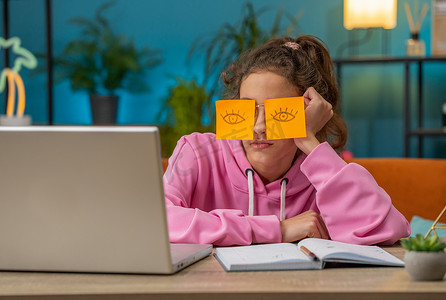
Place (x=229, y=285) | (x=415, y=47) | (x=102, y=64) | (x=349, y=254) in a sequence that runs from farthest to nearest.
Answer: (x=102, y=64), (x=415, y=47), (x=349, y=254), (x=229, y=285)

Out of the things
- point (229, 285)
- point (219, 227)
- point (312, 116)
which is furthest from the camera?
point (312, 116)

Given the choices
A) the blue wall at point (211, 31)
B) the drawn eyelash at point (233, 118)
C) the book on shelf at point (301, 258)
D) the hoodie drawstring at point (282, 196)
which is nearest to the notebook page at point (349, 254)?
the book on shelf at point (301, 258)

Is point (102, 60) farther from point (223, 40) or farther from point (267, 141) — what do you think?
point (267, 141)

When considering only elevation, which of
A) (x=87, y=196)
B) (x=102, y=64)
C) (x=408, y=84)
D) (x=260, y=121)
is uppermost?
(x=102, y=64)

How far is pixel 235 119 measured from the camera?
133 cm

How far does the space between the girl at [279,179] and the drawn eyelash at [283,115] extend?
0.22 feet

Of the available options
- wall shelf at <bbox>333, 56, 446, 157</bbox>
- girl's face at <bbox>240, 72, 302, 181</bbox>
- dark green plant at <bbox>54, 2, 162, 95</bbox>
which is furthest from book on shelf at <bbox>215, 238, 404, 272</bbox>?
dark green plant at <bbox>54, 2, 162, 95</bbox>

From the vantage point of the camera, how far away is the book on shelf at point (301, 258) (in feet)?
3.13

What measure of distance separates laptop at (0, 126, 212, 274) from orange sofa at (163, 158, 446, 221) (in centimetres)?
118

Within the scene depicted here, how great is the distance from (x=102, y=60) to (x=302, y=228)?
365 cm

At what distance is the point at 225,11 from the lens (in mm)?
4734

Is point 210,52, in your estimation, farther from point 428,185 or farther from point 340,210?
point 340,210

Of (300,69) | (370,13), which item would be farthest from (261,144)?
(370,13)

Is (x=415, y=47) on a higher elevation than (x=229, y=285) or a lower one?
higher
